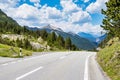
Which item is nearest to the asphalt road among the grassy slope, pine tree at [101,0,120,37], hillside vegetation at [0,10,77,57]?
the grassy slope

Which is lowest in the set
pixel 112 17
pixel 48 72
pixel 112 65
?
pixel 48 72

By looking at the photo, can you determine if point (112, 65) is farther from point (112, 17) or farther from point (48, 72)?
point (112, 17)

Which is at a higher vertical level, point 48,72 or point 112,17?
point 112,17

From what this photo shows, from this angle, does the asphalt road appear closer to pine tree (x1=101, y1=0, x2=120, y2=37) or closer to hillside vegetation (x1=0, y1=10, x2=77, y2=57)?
pine tree (x1=101, y1=0, x2=120, y2=37)

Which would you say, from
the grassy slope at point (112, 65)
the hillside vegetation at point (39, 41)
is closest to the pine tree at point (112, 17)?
the grassy slope at point (112, 65)

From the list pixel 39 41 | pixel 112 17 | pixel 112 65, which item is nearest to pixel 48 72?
pixel 112 65

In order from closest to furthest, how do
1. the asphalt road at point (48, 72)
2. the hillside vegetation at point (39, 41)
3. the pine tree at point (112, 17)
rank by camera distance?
the asphalt road at point (48, 72), the pine tree at point (112, 17), the hillside vegetation at point (39, 41)

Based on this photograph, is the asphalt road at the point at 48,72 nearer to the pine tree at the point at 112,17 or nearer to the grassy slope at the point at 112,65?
the grassy slope at the point at 112,65

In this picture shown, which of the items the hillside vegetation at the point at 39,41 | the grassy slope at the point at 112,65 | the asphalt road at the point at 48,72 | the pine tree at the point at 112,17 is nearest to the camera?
the asphalt road at the point at 48,72

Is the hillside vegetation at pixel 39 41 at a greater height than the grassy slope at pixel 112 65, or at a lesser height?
greater

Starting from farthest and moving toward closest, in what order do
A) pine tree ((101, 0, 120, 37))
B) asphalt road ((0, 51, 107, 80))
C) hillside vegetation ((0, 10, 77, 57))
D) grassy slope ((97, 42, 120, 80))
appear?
1. hillside vegetation ((0, 10, 77, 57))
2. pine tree ((101, 0, 120, 37))
3. grassy slope ((97, 42, 120, 80))
4. asphalt road ((0, 51, 107, 80))

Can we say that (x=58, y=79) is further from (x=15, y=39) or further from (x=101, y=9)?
(x=15, y=39)

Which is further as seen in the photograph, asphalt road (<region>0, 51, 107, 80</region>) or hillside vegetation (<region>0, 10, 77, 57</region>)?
hillside vegetation (<region>0, 10, 77, 57</region>)

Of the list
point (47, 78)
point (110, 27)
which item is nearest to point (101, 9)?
point (110, 27)
